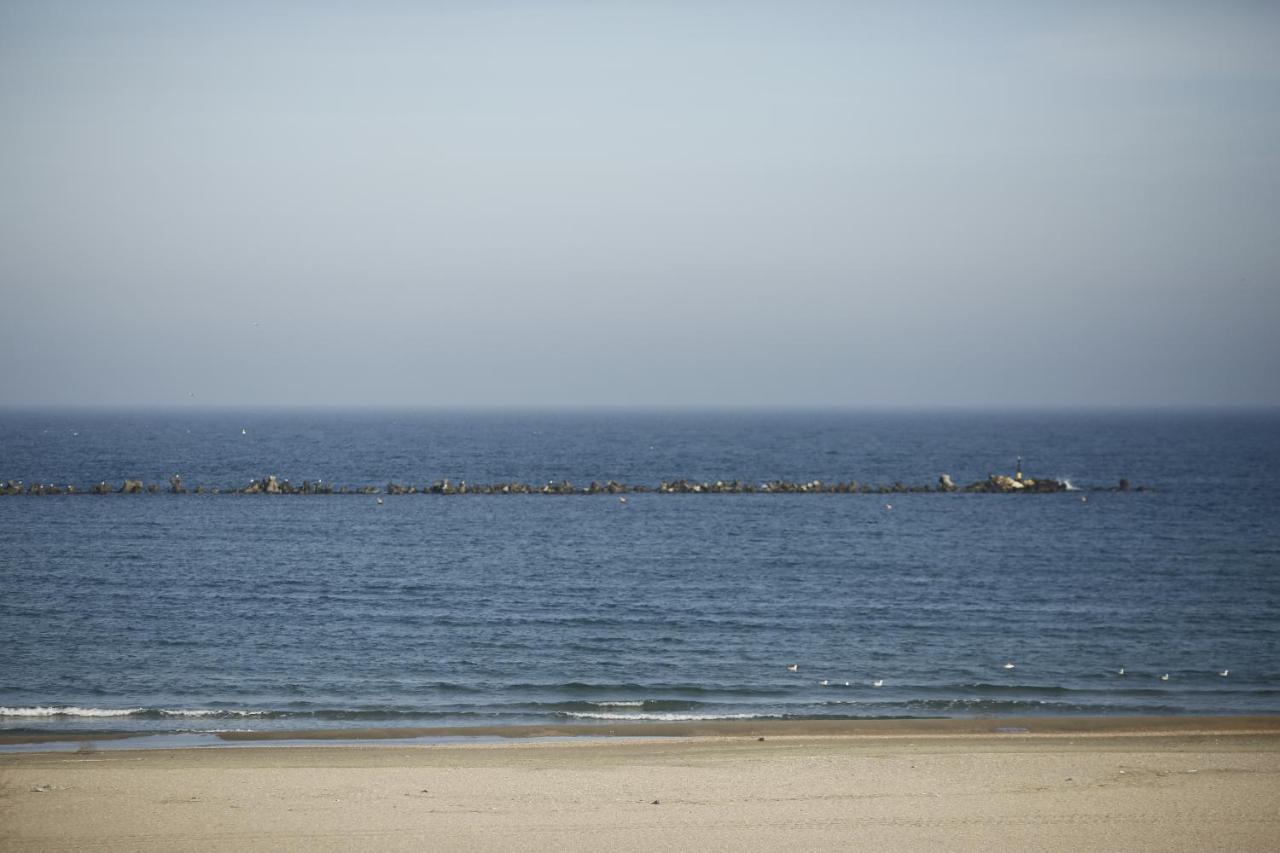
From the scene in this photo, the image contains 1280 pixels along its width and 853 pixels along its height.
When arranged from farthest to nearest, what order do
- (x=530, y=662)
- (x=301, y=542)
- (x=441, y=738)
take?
(x=301, y=542) → (x=530, y=662) → (x=441, y=738)

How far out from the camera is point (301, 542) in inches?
2087

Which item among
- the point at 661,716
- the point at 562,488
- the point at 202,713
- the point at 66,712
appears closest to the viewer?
the point at 66,712

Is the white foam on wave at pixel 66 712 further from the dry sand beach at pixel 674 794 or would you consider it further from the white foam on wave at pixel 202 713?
the dry sand beach at pixel 674 794

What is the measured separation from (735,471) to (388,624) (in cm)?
7021

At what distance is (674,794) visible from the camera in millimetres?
19109

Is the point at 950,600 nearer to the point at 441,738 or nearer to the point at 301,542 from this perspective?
the point at 441,738

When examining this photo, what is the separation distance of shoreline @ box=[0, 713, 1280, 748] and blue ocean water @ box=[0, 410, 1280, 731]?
0.77 meters

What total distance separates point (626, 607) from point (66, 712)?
17.9m

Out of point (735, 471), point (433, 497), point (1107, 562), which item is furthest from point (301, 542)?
point (735, 471)

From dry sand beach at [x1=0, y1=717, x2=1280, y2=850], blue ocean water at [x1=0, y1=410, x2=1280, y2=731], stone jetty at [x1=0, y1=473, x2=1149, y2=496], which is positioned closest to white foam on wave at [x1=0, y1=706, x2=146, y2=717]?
blue ocean water at [x1=0, y1=410, x2=1280, y2=731]

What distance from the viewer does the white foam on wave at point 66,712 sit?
25047 millimetres

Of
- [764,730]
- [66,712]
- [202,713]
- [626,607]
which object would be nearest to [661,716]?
[764,730]

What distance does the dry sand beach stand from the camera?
17.0 meters

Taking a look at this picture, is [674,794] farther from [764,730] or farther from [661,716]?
[661,716]
